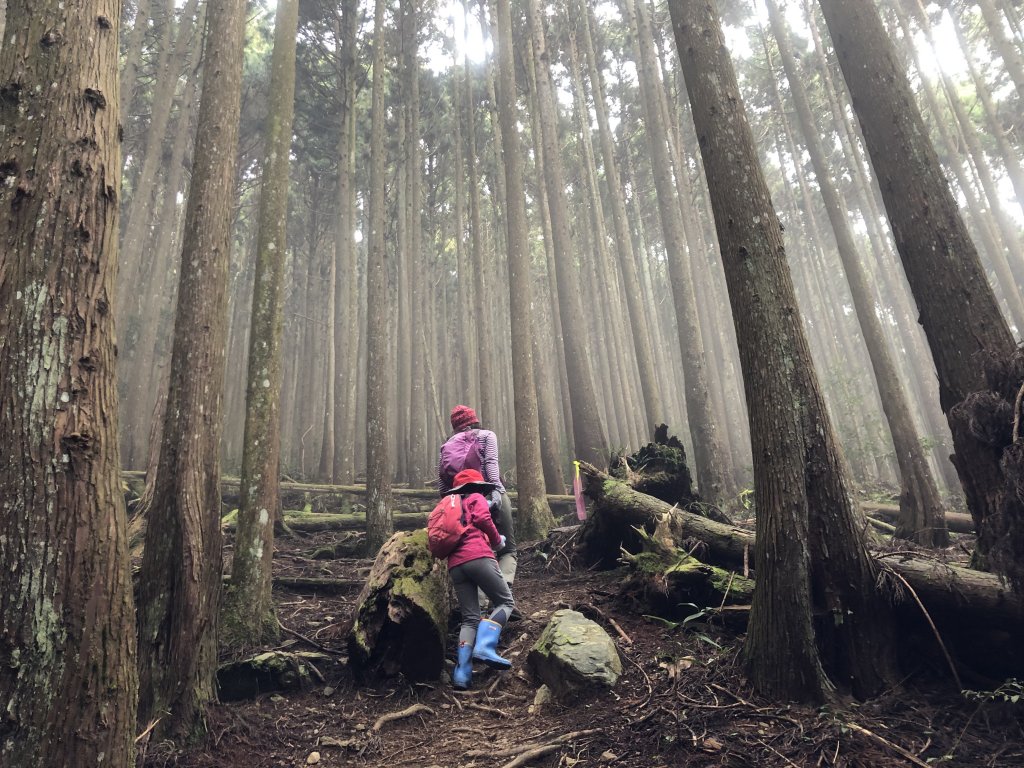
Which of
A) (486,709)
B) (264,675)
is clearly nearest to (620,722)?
(486,709)

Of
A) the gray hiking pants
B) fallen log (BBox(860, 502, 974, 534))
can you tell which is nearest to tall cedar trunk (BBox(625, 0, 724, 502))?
fallen log (BBox(860, 502, 974, 534))

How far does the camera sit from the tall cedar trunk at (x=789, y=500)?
3.10 meters

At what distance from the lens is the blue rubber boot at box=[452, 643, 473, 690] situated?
4.24 m

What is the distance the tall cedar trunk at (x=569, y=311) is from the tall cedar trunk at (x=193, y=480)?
8.06 metres

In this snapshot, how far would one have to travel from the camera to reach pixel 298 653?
15.2 feet

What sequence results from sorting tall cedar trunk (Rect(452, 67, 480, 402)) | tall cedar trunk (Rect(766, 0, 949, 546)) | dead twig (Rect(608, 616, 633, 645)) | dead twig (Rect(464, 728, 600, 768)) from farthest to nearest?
tall cedar trunk (Rect(452, 67, 480, 402)) → tall cedar trunk (Rect(766, 0, 949, 546)) → dead twig (Rect(608, 616, 633, 645)) → dead twig (Rect(464, 728, 600, 768))

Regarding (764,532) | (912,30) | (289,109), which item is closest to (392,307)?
(289,109)

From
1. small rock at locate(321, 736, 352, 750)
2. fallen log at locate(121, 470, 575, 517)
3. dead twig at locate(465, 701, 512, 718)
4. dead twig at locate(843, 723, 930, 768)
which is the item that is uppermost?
fallen log at locate(121, 470, 575, 517)

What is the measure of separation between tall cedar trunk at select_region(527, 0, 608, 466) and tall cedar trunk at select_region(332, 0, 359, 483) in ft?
18.6

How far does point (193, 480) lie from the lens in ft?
13.1

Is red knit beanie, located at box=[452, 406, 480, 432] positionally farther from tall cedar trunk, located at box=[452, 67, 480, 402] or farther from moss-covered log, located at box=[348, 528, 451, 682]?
tall cedar trunk, located at box=[452, 67, 480, 402]

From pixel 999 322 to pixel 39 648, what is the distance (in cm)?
569

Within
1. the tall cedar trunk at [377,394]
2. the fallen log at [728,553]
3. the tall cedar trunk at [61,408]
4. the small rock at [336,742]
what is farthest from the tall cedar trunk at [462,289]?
the tall cedar trunk at [61,408]

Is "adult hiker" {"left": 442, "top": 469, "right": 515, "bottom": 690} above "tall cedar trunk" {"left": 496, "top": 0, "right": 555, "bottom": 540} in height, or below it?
below
